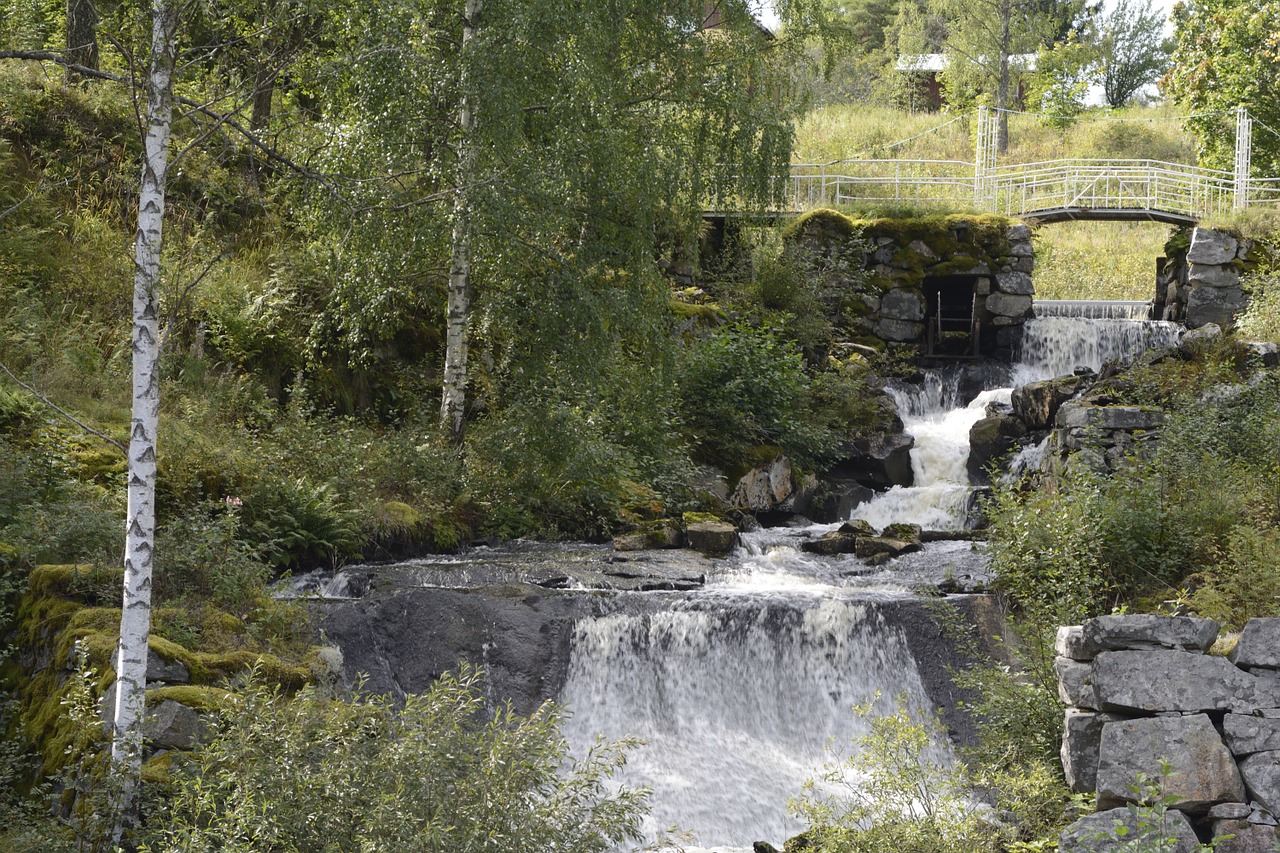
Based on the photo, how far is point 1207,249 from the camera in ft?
56.7

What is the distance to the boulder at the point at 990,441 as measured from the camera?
14.9 meters

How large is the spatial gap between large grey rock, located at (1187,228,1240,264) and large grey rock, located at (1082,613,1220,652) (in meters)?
13.1

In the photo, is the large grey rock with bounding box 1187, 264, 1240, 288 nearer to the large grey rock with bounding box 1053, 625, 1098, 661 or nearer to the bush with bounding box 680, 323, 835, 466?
the bush with bounding box 680, 323, 835, 466

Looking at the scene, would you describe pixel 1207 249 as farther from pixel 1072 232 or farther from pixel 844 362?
pixel 1072 232

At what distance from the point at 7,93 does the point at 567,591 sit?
878 cm

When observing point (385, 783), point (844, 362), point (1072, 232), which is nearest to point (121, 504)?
point (385, 783)

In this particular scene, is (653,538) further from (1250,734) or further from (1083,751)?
(1250,734)

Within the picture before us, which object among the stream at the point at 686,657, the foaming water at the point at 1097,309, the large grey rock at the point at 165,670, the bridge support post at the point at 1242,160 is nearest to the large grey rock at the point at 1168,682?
the stream at the point at 686,657

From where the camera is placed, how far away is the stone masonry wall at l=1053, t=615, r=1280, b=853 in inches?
215

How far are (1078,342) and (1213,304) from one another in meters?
1.98

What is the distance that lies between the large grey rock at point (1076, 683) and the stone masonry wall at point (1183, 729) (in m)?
0.01

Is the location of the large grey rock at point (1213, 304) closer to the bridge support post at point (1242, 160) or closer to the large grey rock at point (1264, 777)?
the bridge support post at point (1242, 160)

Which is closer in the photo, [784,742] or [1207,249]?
[784,742]

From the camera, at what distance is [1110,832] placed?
5.30 meters
